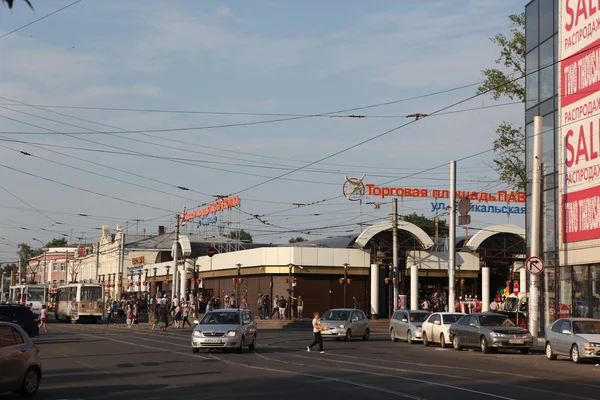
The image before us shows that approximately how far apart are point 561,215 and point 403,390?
24201mm

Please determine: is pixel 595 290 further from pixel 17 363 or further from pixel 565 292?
pixel 17 363

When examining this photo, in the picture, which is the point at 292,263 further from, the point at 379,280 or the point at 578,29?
the point at 578,29

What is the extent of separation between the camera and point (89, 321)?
2665 inches

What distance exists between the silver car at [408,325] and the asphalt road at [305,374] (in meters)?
5.52

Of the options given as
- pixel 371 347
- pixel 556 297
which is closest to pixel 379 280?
pixel 556 297

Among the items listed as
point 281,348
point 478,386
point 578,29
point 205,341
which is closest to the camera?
point 478,386

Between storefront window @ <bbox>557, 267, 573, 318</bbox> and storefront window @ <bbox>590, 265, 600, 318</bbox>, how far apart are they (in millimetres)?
1840

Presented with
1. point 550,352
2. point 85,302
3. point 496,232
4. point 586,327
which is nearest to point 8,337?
point 586,327

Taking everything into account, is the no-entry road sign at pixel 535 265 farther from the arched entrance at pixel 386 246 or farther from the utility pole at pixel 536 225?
the arched entrance at pixel 386 246

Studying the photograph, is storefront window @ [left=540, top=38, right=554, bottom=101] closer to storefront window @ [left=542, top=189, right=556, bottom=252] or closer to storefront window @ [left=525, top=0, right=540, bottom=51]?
storefront window @ [left=525, top=0, right=540, bottom=51]

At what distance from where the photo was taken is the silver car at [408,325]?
128ft

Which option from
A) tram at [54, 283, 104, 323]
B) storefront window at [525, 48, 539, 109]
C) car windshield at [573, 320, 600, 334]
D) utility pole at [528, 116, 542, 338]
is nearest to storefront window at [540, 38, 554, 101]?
storefront window at [525, 48, 539, 109]

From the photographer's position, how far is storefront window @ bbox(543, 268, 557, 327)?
1576 inches

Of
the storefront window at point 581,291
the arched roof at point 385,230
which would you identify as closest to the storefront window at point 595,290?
the storefront window at point 581,291
